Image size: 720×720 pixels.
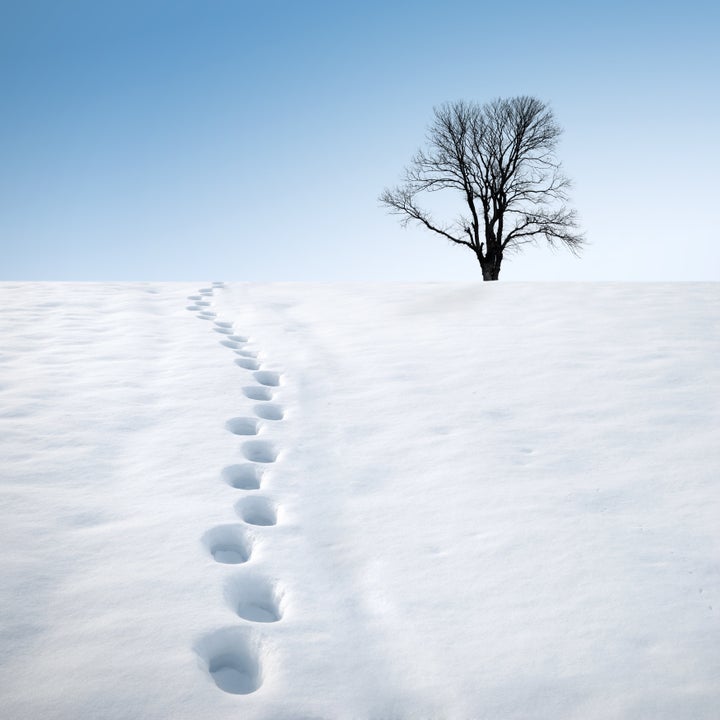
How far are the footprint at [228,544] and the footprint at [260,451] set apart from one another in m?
0.69

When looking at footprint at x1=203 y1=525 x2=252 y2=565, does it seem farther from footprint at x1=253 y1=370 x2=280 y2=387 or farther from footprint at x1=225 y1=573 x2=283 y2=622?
footprint at x1=253 y1=370 x2=280 y2=387

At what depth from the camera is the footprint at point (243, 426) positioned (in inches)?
119

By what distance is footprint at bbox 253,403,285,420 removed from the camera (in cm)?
325

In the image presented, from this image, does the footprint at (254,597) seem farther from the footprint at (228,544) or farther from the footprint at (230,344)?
the footprint at (230,344)

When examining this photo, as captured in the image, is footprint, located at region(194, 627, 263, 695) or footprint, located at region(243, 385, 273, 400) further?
footprint, located at region(243, 385, 273, 400)

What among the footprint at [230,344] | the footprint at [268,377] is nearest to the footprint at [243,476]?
the footprint at [268,377]

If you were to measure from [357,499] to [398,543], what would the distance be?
0.38 m

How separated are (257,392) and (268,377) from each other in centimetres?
32

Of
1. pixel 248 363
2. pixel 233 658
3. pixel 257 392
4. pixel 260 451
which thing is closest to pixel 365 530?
pixel 233 658

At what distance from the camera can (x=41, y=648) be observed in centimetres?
147

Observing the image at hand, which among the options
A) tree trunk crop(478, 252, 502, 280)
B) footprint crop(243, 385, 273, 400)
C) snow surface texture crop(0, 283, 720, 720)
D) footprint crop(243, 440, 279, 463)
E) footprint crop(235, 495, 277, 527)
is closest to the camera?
snow surface texture crop(0, 283, 720, 720)

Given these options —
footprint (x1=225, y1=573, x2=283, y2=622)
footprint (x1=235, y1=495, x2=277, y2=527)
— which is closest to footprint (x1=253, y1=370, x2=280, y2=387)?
footprint (x1=235, y1=495, x2=277, y2=527)

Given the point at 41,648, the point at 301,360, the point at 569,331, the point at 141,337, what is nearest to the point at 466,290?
the point at 569,331

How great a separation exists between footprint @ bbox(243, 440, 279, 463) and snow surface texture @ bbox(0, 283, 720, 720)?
0.01 metres
